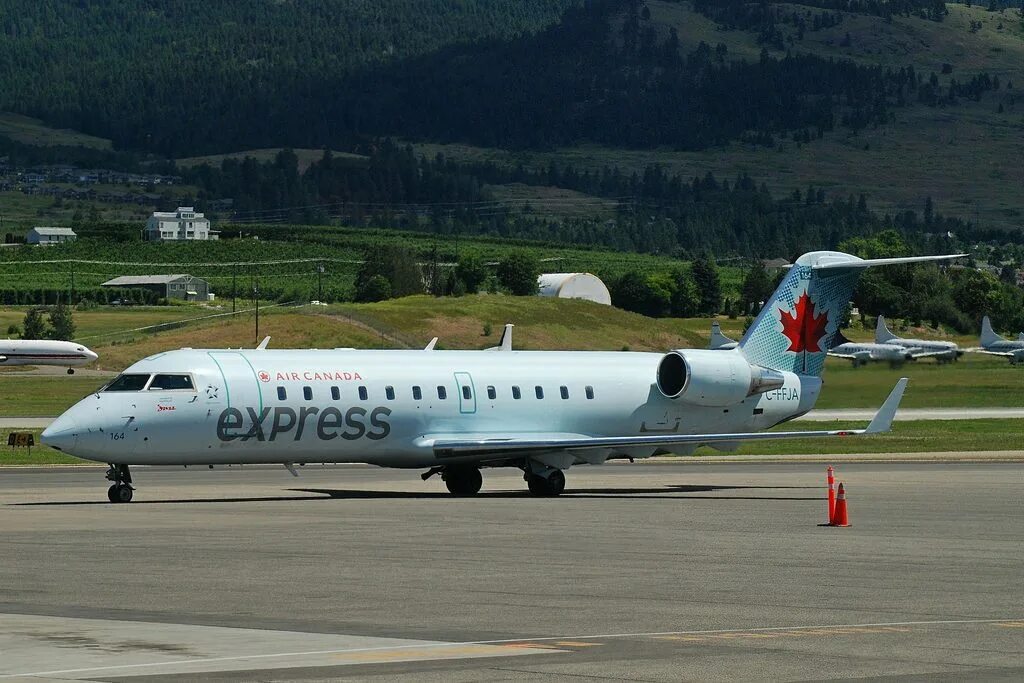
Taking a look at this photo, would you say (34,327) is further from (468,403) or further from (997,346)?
(468,403)

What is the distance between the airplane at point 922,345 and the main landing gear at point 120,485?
8974 centimetres

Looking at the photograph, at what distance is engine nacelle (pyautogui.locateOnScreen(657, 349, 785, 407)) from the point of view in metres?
48.8

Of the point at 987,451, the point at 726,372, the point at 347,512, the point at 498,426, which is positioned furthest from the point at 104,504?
the point at 987,451

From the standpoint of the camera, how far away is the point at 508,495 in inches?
1860

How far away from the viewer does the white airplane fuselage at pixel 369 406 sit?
41.8 m

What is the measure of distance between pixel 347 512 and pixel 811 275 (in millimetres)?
17847

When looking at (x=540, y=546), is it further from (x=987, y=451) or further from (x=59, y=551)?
(x=987, y=451)

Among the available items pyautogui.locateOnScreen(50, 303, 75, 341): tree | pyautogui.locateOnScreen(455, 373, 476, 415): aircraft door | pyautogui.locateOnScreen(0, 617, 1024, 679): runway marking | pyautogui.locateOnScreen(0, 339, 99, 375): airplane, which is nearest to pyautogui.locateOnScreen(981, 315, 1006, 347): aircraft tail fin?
pyautogui.locateOnScreen(0, 339, 99, 375): airplane

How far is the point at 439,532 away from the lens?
114 ft

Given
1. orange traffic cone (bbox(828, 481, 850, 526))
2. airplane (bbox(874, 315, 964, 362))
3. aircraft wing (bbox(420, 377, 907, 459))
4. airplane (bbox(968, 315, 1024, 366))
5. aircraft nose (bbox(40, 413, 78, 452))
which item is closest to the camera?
orange traffic cone (bbox(828, 481, 850, 526))

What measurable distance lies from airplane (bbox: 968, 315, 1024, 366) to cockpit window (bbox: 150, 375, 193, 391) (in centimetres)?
10180

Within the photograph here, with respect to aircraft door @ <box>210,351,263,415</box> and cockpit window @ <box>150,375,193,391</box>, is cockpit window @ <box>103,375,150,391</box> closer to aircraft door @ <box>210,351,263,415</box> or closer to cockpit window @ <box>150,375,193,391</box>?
cockpit window @ <box>150,375,193,391</box>

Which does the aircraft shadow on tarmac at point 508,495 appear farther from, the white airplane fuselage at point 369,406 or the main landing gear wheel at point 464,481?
the white airplane fuselage at point 369,406

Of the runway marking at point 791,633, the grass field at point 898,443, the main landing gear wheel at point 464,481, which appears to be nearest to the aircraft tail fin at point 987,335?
the grass field at point 898,443
